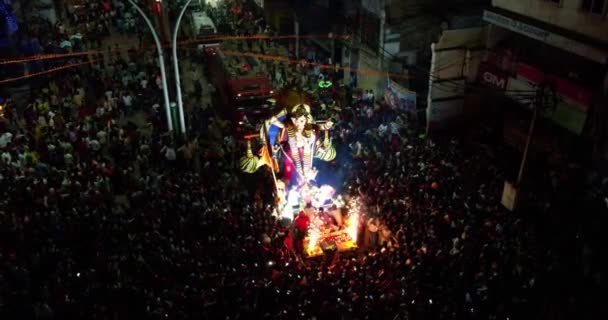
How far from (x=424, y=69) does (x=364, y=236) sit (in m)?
11.6

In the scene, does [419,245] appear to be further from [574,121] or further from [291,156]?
[574,121]

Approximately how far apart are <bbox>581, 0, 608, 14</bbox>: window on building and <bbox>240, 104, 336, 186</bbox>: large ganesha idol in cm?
924

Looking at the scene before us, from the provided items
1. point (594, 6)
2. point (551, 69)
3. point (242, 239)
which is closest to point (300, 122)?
point (242, 239)

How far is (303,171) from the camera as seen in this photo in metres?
15.6

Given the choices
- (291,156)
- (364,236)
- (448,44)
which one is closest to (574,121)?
(448,44)

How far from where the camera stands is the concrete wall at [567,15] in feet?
55.1

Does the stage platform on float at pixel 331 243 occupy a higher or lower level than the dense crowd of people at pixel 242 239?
lower

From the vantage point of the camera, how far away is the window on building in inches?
649

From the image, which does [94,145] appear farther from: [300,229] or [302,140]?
[300,229]

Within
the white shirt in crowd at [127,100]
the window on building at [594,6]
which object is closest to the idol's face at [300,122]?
the window on building at [594,6]

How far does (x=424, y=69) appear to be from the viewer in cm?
2466

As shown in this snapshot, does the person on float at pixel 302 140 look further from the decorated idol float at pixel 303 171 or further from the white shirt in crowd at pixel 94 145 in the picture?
the white shirt in crowd at pixel 94 145

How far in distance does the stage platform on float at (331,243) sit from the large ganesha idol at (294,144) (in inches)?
68.0

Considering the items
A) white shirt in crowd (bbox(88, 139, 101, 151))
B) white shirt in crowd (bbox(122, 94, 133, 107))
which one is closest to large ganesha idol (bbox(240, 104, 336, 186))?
white shirt in crowd (bbox(88, 139, 101, 151))
